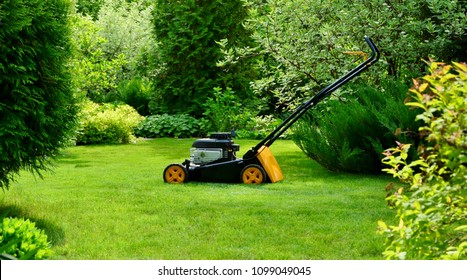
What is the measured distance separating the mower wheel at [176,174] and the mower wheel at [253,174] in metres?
0.65

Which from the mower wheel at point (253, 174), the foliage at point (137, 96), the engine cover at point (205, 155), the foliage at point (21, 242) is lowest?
the foliage at point (21, 242)

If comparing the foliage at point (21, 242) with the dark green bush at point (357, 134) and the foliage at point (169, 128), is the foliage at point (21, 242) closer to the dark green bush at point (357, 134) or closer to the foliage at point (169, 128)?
the dark green bush at point (357, 134)

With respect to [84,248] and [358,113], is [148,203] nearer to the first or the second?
[84,248]

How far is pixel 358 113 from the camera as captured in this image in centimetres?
825

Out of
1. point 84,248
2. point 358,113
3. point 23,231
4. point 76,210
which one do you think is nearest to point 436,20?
point 358,113

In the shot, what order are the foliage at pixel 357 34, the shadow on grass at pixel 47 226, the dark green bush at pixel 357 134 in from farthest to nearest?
the foliage at pixel 357 34 < the dark green bush at pixel 357 134 < the shadow on grass at pixel 47 226

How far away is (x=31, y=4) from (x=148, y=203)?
86.6 inches

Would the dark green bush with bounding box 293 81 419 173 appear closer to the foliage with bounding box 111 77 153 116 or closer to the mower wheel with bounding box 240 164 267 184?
the mower wheel with bounding box 240 164 267 184

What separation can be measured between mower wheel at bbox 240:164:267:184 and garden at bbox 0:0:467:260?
0.33ft

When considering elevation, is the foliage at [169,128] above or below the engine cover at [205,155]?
above

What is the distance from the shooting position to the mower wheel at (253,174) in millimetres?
7609

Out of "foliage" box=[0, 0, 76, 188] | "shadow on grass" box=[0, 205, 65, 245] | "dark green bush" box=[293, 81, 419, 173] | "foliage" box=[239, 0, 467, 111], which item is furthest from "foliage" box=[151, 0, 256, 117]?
"foliage" box=[0, 0, 76, 188]

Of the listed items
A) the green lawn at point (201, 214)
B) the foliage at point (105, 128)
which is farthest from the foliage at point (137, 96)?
the green lawn at point (201, 214)

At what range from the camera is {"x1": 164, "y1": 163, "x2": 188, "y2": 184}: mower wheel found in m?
7.70
